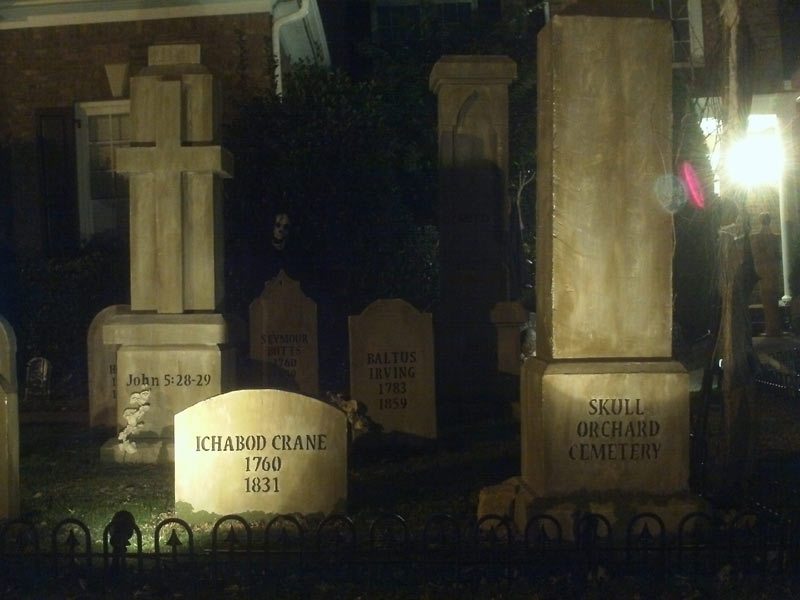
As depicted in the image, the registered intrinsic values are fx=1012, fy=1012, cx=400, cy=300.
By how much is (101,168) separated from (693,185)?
9.53 metres

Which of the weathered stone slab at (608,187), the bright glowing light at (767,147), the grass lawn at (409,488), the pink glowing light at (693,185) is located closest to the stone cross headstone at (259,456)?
the grass lawn at (409,488)

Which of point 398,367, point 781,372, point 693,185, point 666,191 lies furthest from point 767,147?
point 666,191

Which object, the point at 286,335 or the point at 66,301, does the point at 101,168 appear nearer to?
the point at 66,301

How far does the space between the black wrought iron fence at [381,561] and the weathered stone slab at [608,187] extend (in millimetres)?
1225

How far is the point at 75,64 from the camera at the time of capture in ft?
51.5

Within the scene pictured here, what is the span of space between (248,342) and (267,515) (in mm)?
5409

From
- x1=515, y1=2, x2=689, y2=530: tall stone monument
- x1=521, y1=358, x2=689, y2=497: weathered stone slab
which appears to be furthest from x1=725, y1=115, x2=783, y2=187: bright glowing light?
x1=521, y1=358, x2=689, y2=497: weathered stone slab

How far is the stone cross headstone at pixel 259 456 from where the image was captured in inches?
262

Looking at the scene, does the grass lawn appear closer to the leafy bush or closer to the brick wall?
the leafy bush

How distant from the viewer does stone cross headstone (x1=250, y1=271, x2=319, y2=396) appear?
11.4 metres

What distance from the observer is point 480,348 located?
40.5 ft

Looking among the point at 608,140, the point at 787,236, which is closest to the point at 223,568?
the point at 608,140

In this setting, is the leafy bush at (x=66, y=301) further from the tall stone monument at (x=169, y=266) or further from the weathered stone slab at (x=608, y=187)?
the weathered stone slab at (x=608, y=187)

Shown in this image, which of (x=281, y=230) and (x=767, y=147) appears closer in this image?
(x=281, y=230)
